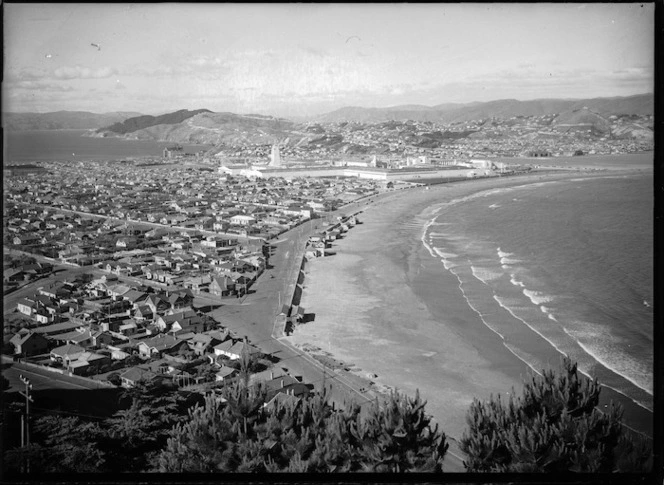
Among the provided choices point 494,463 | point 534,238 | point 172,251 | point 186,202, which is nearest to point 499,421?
point 494,463

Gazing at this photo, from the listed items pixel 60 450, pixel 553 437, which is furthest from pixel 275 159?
pixel 553 437

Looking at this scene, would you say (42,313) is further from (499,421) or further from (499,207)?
(499,207)

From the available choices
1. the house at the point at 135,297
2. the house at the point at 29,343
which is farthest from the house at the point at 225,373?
the house at the point at 135,297

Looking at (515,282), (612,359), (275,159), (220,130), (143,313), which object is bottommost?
(612,359)

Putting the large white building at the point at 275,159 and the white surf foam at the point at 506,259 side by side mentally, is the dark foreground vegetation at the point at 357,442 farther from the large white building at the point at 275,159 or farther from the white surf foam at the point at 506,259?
the large white building at the point at 275,159

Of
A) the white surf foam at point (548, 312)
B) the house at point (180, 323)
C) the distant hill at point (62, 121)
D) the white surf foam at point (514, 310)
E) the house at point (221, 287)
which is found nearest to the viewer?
the distant hill at point (62, 121)

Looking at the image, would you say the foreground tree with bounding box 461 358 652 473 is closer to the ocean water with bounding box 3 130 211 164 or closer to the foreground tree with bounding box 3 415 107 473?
the foreground tree with bounding box 3 415 107 473

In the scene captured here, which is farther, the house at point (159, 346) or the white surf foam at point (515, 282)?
the white surf foam at point (515, 282)

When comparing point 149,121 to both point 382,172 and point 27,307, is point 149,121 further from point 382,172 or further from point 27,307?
point 382,172
